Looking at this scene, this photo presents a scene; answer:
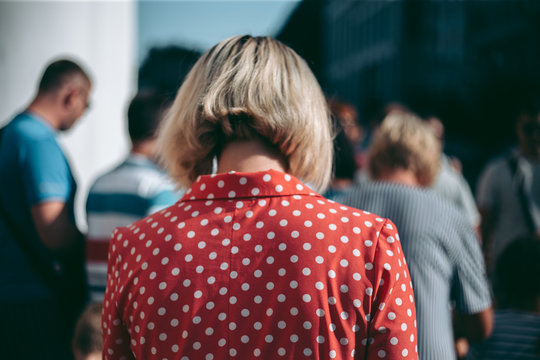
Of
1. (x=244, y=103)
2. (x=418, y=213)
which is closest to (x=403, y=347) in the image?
(x=244, y=103)

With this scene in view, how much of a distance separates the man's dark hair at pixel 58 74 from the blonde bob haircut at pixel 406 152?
171 cm

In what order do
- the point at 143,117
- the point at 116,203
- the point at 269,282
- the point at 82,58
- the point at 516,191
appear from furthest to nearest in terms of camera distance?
the point at 82,58 → the point at 516,191 → the point at 143,117 → the point at 116,203 → the point at 269,282

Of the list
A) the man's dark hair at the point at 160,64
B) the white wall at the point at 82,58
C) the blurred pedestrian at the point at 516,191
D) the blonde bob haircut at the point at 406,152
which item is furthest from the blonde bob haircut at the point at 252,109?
the man's dark hair at the point at 160,64

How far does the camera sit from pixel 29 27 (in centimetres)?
450

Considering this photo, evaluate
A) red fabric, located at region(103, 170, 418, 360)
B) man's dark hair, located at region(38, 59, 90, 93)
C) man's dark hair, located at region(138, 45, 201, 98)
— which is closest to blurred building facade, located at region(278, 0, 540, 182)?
red fabric, located at region(103, 170, 418, 360)

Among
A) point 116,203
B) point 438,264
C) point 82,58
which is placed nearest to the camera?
point 438,264

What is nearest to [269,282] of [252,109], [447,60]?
[252,109]

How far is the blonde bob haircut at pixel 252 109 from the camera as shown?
1278 millimetres

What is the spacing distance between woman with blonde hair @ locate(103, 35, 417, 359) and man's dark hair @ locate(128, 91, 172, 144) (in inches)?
68.8

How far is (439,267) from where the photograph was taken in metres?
2.12

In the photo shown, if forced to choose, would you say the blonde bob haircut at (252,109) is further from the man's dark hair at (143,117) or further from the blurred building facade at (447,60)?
the man's dark hair at (143,117)

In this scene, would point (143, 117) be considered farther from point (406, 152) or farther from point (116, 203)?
point (406, 152)

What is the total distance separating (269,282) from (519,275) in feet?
5.62

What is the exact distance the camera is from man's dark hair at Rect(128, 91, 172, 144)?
121 inches
